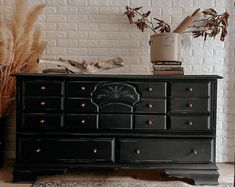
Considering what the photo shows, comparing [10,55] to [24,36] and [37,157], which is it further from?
[37,157]

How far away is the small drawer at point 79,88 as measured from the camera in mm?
2543

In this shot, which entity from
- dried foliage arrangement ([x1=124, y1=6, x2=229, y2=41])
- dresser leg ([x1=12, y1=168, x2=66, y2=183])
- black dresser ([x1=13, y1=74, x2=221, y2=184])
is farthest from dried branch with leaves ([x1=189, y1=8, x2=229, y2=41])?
A: dresser leg ([x1=12, y1=168, x2=66, y2=183])

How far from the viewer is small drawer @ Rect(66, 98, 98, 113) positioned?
255cm

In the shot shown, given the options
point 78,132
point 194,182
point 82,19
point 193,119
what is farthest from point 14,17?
point 194,182

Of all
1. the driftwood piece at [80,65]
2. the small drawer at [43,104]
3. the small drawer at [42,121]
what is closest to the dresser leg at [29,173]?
the small drawer at [42,121]

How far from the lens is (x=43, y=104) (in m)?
2.54

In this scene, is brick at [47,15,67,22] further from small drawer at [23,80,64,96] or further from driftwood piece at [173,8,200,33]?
driftwood piece at [173,8,200,33]

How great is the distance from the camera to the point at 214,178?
255 centimetres

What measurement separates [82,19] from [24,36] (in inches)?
23.4

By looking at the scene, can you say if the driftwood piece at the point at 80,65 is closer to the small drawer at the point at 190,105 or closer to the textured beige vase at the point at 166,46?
the textured beige vase at the point at 166,46

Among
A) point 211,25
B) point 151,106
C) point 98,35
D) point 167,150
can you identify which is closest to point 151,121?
point 151,106

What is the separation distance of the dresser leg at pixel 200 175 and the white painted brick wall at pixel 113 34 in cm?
108

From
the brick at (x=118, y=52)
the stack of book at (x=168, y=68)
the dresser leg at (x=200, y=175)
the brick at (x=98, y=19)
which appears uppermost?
the brick at (x=98, y=19)

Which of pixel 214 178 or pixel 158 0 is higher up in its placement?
pixel 158 0
